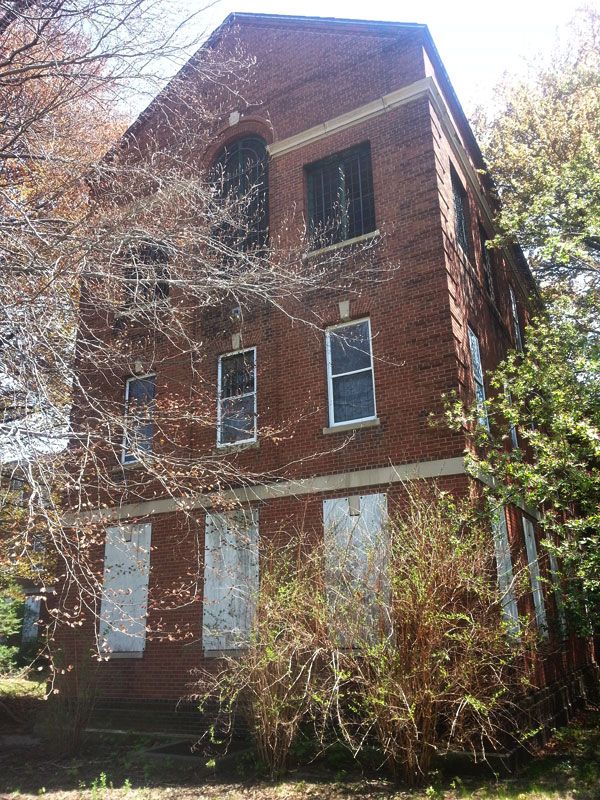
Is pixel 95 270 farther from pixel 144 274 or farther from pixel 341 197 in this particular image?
pixel 341 197

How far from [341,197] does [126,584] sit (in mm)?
9085

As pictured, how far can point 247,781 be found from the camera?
8.17 meters

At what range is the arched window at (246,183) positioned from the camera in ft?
46.0

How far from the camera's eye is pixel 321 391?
11.9 m

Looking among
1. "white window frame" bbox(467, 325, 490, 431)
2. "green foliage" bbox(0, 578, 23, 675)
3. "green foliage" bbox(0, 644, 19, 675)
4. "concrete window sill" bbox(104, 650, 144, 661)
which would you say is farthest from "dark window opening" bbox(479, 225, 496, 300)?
"green foliage" bbox(0, 644, 19, 675)

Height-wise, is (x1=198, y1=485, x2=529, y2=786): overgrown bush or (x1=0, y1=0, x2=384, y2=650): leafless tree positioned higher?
(x1=0, y1=0, x2=384, y2=650): leafless tree

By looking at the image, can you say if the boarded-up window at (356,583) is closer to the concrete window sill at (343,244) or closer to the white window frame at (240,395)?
the white window frame at (240,395)

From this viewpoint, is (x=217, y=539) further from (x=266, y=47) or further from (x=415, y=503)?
(x=266, y=47)

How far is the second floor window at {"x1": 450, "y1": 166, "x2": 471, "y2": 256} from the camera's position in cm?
1391

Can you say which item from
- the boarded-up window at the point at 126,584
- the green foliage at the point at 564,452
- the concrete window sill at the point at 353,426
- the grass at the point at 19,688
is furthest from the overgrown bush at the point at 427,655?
the grass at the point at 19,688

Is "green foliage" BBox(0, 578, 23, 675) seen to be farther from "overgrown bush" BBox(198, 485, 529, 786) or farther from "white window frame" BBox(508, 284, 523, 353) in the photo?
"white window frame" BBox(508, 284, 523, 353)

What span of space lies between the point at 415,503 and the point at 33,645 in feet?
63.5

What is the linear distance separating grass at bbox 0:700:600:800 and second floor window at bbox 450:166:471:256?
31.8ft

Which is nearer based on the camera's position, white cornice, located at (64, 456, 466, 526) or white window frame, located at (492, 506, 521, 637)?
white window frame, located at (492, 506, 521, 637)
